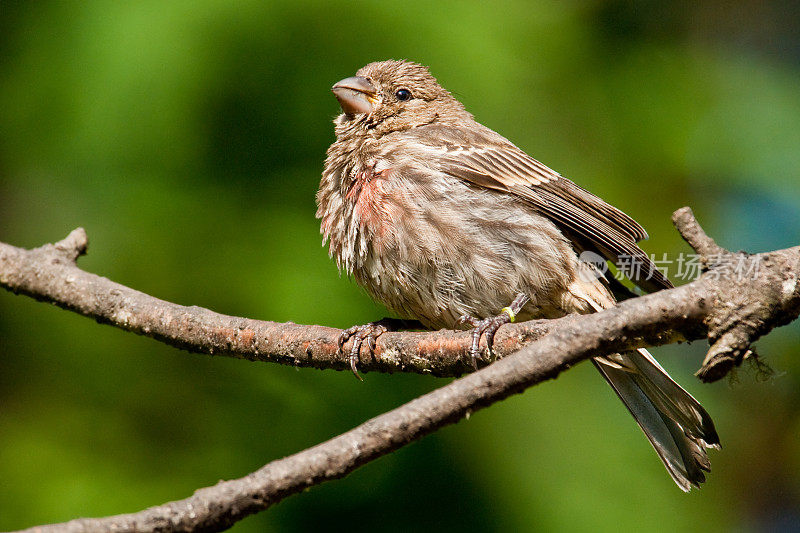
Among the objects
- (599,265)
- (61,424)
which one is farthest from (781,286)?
(61,424)

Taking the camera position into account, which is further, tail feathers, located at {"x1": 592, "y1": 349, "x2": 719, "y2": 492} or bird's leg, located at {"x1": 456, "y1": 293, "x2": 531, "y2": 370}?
tail feathers, located at {"x1": 592, "y1": 349, "x2": 719, "y2": 492}

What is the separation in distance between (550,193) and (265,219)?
1.51m

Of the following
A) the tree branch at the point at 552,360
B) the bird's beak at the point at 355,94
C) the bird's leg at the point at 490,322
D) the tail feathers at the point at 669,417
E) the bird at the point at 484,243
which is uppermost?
the bird's beak at the point at 355,94

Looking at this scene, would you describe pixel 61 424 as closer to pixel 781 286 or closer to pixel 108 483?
pixel 108 483

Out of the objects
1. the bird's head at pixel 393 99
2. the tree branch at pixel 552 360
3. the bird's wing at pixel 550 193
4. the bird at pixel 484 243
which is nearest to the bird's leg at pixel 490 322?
the bird at pixel 484 243

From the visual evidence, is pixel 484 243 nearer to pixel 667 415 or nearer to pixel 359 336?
pixel 359 336

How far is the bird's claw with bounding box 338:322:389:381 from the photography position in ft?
11.6

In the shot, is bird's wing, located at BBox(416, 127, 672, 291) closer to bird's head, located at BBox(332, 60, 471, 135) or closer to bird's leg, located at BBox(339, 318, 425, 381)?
bird's head, located at BBox(332, 60, 471, 135)

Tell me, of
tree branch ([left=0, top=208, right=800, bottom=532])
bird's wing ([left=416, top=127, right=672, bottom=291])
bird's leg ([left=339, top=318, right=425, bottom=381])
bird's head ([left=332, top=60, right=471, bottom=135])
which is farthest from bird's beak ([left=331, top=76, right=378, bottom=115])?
tree branch ([left=0, top=208, right=800, bottom=532])

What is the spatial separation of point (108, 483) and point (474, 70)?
2.77 metres

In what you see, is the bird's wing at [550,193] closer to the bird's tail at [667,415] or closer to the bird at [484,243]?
the bird at [484,243]

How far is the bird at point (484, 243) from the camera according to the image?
407 centimetres

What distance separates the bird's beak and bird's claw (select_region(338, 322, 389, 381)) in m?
1.37

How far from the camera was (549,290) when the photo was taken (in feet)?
14.1
